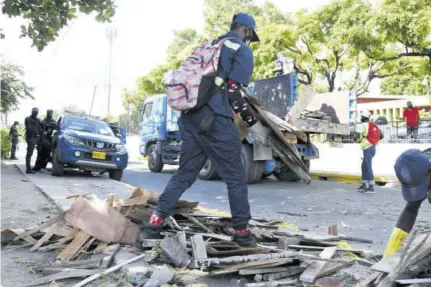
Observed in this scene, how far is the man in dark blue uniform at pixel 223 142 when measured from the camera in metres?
3.59

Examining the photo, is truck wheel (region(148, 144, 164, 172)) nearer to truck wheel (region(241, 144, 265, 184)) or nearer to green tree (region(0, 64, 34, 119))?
truck wheel (region(241, 144, 265, 184))

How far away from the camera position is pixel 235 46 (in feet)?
12.2

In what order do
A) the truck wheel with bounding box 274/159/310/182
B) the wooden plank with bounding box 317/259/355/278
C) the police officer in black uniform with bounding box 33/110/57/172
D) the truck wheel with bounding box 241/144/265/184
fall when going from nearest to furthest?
the wooden plank with bounding box 317/259/355/278 < the truck wheel with bounding box 241/144/265/184 < the truck wheel with bounding box 274/159/310/182 < the police officer in black uniform with bounding box 33/110/57/172

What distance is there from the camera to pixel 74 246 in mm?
3812

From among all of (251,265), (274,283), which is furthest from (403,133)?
(274,283)

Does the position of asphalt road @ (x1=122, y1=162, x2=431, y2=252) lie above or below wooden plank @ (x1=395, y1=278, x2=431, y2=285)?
below

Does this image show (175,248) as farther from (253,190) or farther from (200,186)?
(200,186)

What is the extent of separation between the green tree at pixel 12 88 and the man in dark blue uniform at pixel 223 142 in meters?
15.2

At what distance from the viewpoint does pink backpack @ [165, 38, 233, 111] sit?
12.0 ft

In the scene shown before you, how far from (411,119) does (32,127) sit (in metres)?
13.5

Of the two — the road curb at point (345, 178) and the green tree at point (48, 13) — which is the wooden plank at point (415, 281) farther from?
the road curb at point (345, 178)

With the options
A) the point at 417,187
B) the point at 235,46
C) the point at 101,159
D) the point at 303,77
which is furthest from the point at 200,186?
the point at 303,77

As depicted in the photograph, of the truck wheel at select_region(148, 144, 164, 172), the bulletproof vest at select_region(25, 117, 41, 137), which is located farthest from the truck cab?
the bulletproof vest at select_region(25, 117, 41, 137)

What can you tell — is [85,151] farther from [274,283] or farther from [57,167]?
[274,283]
